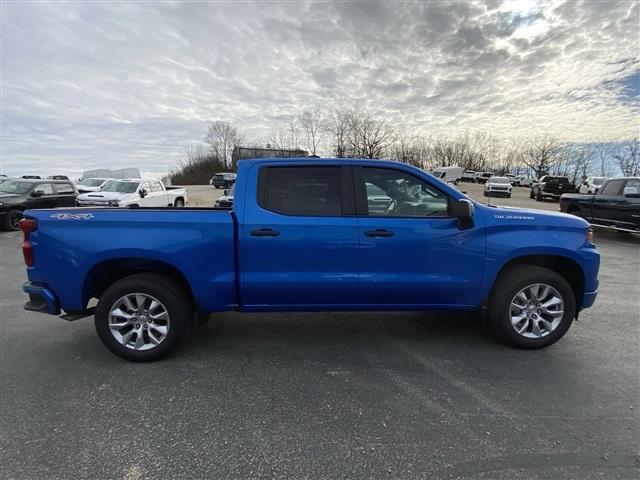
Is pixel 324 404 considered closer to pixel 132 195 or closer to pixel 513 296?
pixel 513 296

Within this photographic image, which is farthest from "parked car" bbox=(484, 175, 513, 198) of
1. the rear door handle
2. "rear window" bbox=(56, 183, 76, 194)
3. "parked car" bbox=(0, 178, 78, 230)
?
the rear door handle

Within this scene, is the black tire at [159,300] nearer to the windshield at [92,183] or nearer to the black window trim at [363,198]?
the black window trim at [363,198]

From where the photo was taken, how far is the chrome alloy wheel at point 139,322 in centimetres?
362

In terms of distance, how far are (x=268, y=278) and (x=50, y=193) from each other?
1477 cm

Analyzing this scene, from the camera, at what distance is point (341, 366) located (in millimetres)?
3574

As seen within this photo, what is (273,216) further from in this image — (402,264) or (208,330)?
(208,330)

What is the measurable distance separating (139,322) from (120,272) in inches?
22.5

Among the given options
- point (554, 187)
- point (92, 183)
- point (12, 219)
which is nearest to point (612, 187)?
point (12, 219)

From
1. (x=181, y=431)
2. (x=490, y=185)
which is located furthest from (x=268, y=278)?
(x=490, y=185)

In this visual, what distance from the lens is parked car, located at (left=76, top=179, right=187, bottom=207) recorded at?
606 inches

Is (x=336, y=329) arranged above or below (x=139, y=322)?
below

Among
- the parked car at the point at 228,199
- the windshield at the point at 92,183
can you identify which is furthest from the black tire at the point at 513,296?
the windshield at the point at 92,183

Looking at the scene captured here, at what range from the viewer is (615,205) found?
37.3 feet

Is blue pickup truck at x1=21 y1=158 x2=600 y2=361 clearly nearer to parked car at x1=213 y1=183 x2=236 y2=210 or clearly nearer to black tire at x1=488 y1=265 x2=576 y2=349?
black tire at x1=488 y1=265 x2=576 y2=349
